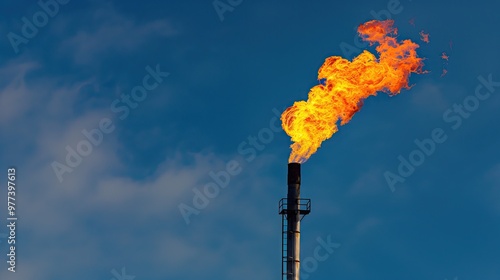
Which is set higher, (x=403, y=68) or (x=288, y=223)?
(x=403, y=68)

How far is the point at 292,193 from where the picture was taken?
1152 inches

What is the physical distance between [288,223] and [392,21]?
1311 cm

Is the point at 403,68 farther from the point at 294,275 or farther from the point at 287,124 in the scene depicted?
the point at 294,275

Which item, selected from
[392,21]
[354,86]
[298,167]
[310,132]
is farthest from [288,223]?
[392,21]

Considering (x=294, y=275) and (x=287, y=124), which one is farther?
(x=287, y=124)

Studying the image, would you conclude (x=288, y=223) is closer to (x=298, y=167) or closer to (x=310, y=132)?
(x=298, y=167)

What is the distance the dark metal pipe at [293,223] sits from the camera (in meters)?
28.4

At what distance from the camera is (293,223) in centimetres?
2894

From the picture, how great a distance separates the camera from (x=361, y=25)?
29672 millimetres

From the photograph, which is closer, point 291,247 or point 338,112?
point 291,247

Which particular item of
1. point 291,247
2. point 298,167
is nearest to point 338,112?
point 298,167

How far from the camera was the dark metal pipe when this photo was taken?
1117 inches

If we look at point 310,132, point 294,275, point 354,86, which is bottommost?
point 294,275

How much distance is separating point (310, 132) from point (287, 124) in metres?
1.48
